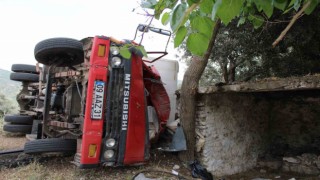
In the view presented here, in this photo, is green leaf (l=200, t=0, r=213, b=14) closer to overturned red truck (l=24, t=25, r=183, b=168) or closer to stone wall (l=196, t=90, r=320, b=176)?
overturned red truck (l=24, t=25, r=183, b=168)

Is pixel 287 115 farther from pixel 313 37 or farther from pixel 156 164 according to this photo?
pixel 156 164

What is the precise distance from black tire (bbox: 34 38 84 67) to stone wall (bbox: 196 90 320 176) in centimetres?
Answer: 251

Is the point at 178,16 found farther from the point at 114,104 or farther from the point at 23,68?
the point at 23,68

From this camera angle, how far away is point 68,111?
4.87m

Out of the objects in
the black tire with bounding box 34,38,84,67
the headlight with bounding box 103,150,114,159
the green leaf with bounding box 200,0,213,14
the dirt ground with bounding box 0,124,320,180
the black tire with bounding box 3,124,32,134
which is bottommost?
the dirt ground with bounding box 0,124,320,180

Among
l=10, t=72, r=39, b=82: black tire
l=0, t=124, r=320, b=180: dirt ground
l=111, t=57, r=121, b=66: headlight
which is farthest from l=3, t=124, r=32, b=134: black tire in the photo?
l=111, t=57, r=121, b=66: headlight

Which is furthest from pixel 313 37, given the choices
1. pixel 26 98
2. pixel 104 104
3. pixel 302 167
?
pixel 26 98

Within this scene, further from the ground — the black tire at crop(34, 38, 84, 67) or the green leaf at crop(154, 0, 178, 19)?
the black tire at crop(34, 38, 84, 67)

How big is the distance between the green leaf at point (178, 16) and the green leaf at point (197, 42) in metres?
0.06

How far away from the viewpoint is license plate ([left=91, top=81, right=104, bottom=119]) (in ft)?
13.5

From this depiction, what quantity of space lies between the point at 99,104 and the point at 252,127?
446 cm

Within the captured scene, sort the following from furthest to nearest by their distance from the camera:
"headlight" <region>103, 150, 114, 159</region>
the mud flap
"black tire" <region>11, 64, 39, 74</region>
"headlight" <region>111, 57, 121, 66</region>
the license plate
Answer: "black tire" <region>11, 64, 39, 74</region> < the mud flap < "headlight" <region>111, 57, 121, 66</region> < "headlight" <region>103, 150, 114, 159</region> < the license plate

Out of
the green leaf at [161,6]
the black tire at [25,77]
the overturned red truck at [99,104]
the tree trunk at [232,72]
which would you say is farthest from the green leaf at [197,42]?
the tree trunk at [232,72]

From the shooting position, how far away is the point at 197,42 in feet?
3.28
